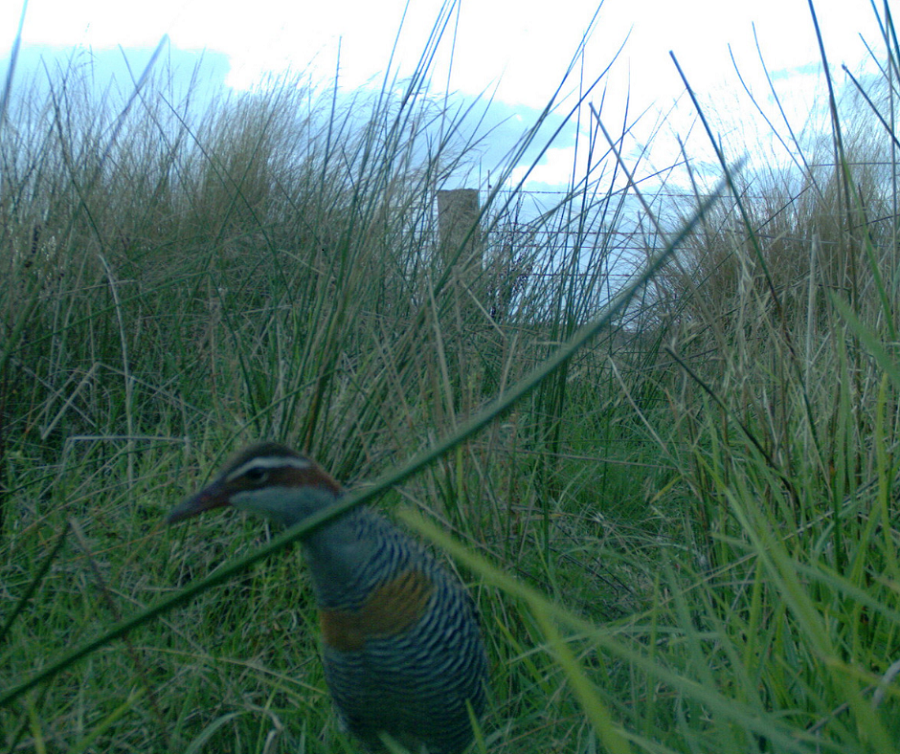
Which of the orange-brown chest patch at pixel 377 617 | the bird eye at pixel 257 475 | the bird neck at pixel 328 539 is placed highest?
the bird eye at pixel 257 475

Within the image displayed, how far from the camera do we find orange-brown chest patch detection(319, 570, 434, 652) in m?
1.35

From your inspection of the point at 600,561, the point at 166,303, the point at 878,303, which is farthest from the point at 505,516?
the point at 166,303

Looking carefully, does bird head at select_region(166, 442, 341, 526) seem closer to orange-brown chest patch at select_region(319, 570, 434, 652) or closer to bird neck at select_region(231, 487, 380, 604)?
bird neck at select_region(231, 487, 380, 604)

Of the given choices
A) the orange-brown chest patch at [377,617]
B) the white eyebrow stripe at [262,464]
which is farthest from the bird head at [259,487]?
the orange-brown chest patch at [377,617]

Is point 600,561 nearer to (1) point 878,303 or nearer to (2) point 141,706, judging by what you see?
(1) point 878,303

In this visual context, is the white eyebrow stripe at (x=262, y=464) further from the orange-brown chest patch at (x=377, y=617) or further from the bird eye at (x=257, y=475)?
the orange-brown chest patch at (x=377, y=617)

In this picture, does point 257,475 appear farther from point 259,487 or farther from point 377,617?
point 377,617

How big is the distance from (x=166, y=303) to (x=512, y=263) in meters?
1.26

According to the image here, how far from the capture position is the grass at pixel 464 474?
1.23 metres

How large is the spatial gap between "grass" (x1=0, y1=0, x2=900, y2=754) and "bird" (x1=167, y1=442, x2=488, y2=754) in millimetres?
115

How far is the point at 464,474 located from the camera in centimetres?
204

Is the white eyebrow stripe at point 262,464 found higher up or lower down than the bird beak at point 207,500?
higher up

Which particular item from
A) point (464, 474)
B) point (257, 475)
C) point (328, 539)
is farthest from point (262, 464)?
point (464, 474)

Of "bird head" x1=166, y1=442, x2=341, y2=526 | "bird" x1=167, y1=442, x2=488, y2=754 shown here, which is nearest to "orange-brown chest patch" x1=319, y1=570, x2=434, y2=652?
"bird" x1=167, y1=442, x2=488, y2=754
